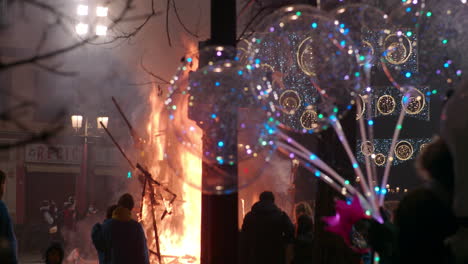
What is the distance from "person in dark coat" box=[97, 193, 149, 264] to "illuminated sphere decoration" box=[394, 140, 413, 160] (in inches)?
484

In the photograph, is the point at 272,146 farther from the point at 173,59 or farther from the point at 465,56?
the point at 173,59

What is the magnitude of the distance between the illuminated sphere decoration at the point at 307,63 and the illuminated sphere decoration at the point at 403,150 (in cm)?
1302

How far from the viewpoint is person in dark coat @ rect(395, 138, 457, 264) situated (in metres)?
3.71

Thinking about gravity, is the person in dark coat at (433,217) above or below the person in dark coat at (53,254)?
above

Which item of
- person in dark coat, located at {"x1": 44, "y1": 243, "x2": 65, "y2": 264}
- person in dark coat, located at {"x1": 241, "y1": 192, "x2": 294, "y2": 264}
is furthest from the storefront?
person in dark coat, located at {"x1": 44, "y1": 243, "x2": 65, "y2": 264}

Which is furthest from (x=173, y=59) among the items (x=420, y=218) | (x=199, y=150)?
(x=420, y=218)

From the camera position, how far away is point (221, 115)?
6.05 m

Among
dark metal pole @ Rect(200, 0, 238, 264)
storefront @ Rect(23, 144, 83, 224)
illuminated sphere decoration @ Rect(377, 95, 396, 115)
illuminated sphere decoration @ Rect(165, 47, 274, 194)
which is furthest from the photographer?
storefront @ Rect(23, 144, 83, 224)

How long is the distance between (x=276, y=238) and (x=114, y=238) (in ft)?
6.08

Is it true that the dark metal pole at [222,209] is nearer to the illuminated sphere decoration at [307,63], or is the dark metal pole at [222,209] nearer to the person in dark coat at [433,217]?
the illuminated sphere decoration at [307,63]

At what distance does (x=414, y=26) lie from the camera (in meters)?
5.78

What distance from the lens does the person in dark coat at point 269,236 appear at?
8.52 metres

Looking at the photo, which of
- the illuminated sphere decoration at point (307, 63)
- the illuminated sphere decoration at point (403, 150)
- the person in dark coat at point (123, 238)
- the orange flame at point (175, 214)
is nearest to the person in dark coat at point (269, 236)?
the person in dark coat at point (123, 238)

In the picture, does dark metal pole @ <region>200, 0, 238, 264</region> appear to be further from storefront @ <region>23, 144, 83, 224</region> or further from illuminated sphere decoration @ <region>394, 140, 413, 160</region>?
storefront @ <region>23, 144, 83, 224</region>
